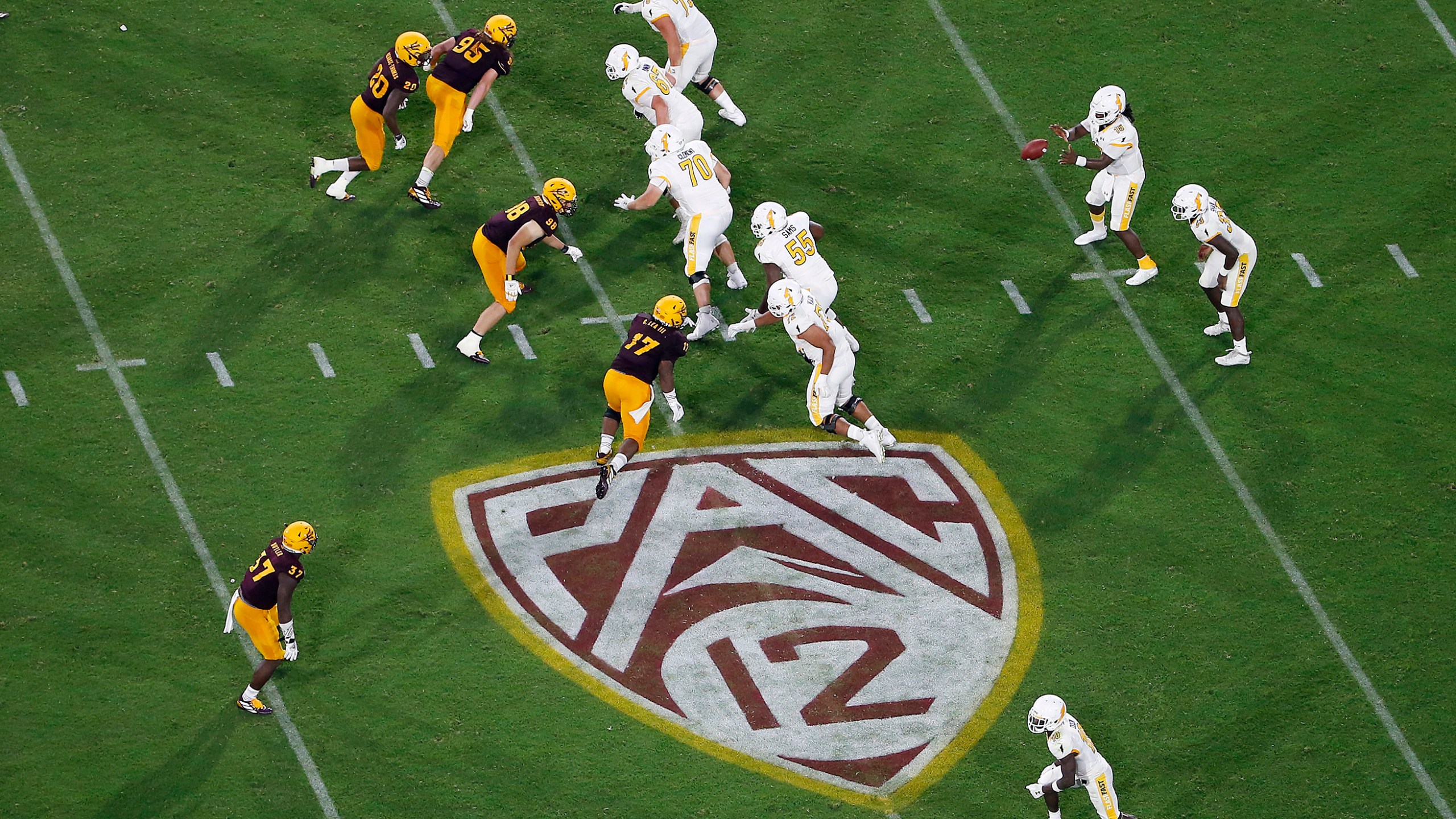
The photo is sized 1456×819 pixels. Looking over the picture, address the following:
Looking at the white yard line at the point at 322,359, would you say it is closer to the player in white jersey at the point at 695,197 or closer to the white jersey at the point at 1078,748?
the player in white jersey at the point at 695,197

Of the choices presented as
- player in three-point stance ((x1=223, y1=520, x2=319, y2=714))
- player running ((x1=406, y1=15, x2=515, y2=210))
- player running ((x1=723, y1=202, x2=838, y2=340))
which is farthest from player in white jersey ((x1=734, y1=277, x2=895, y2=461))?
player in three-point stance ((x1=223, y1=520, x2=319, y2=714))

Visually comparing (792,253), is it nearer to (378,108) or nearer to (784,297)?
(784,297)

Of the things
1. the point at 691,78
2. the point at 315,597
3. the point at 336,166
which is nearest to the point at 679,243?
the point at 691,78

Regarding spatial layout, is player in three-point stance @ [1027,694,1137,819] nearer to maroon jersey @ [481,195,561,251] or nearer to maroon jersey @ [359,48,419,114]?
maroon jersey @ [481,195,561,251]

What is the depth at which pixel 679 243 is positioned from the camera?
17.0 m

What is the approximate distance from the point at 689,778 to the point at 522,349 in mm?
4552

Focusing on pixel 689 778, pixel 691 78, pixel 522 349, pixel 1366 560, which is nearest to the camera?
pixel 689 778

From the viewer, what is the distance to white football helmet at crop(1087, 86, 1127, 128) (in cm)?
1631

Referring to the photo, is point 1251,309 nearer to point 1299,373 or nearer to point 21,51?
point 1299,373

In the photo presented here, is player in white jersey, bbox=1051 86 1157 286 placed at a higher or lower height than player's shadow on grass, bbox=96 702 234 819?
higher

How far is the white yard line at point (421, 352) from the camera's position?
1576 centimetres

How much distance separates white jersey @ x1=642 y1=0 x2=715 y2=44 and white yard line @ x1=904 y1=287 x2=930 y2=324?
337 centimetres

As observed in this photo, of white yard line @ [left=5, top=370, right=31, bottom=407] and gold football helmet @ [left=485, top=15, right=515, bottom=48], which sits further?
gold football helmet @ [left=485, top=15, right=515, bottom=48]

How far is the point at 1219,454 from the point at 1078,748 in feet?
13.0
